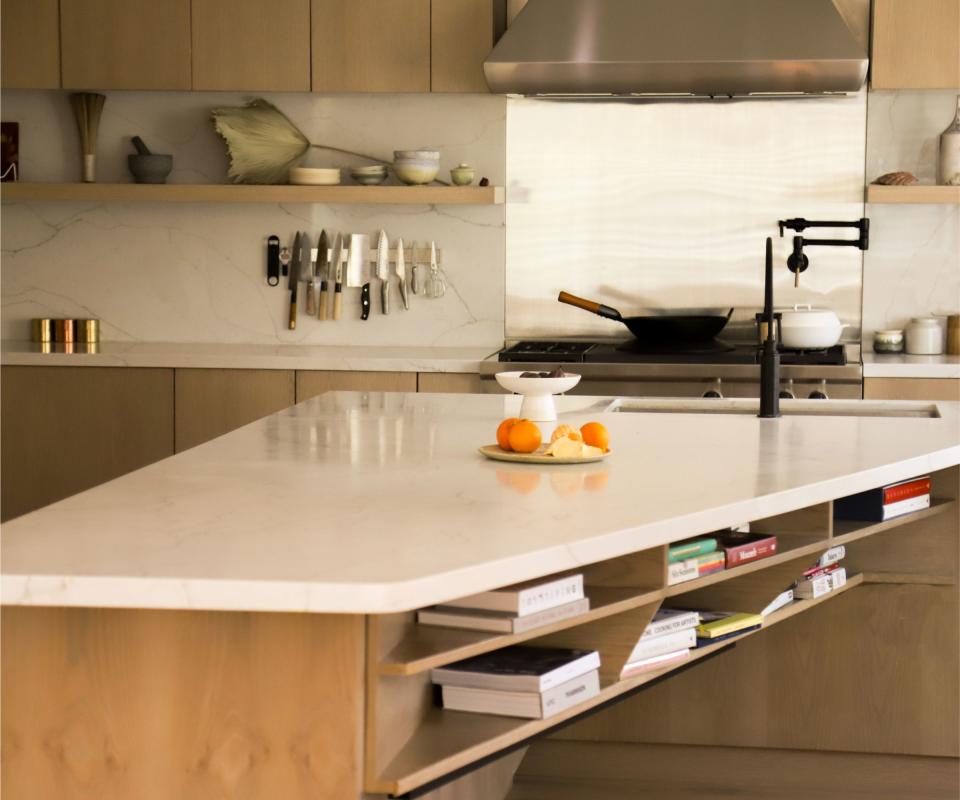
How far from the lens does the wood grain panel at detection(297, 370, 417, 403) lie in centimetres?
466

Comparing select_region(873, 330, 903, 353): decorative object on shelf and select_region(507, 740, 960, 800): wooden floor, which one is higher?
select_region(873, 330, 903, 353): decorative object on shelf

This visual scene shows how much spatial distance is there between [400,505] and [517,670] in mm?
311

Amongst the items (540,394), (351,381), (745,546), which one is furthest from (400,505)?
(351,381)

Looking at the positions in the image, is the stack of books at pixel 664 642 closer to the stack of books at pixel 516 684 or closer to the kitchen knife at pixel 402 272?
the stack of books at pixel 516 684

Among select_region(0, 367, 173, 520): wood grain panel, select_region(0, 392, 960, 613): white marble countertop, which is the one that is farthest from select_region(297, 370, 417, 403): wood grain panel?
select_region(0, 392, 960, 613): white marble countertop

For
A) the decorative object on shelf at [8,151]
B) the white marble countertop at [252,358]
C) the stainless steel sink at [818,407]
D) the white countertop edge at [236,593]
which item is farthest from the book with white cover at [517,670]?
the decorative object on shelf at [8,151]

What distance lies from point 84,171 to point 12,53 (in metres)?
0.50

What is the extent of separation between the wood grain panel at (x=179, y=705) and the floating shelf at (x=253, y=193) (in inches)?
129

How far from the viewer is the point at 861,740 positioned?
3.18m

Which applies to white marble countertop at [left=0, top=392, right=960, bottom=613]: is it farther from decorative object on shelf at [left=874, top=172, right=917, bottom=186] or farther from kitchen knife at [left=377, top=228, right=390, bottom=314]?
kitchen knife at [left=377, top=228, right=390, bottom=314]

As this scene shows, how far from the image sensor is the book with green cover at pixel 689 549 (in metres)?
2.13

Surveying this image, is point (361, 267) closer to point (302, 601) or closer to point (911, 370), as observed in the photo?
point (911, 370)

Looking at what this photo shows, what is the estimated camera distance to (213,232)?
5.29 m

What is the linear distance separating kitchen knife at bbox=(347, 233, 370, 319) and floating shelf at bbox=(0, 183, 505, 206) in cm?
28
